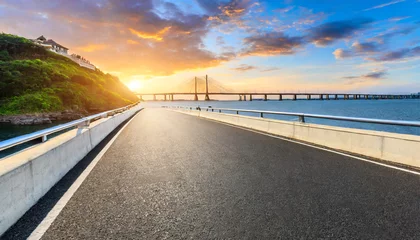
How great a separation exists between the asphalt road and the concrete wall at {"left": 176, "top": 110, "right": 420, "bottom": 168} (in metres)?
0.89

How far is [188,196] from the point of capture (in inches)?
177

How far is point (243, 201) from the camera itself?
4219 millimetres

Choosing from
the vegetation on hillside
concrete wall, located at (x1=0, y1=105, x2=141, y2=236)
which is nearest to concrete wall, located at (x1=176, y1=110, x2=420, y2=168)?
concrete wall, located at (x1=0, y1=105, x2=141, y2=236)

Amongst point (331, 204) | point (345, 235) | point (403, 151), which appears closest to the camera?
point (345, 235)

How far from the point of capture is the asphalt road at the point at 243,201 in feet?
10.7

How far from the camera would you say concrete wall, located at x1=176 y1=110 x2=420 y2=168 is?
261 inches

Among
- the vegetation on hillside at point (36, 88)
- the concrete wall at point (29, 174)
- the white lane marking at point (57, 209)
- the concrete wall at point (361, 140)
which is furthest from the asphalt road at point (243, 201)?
the vegetation on hillside at point (36, 88)

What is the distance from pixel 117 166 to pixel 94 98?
88368 mm

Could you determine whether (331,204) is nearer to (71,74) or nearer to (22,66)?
(22,66)

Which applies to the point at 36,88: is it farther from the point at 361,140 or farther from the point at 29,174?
the point at 361,140

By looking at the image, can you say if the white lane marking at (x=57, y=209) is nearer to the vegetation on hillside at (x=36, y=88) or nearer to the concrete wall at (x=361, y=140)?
the concrete wall at (x=361, y=140)

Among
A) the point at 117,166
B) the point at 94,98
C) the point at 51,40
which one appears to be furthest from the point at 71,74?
the point at 117,166

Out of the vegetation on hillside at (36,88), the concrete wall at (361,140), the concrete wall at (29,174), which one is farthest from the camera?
the vegetation on hillside at (36,88)

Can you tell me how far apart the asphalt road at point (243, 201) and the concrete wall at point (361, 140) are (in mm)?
888
